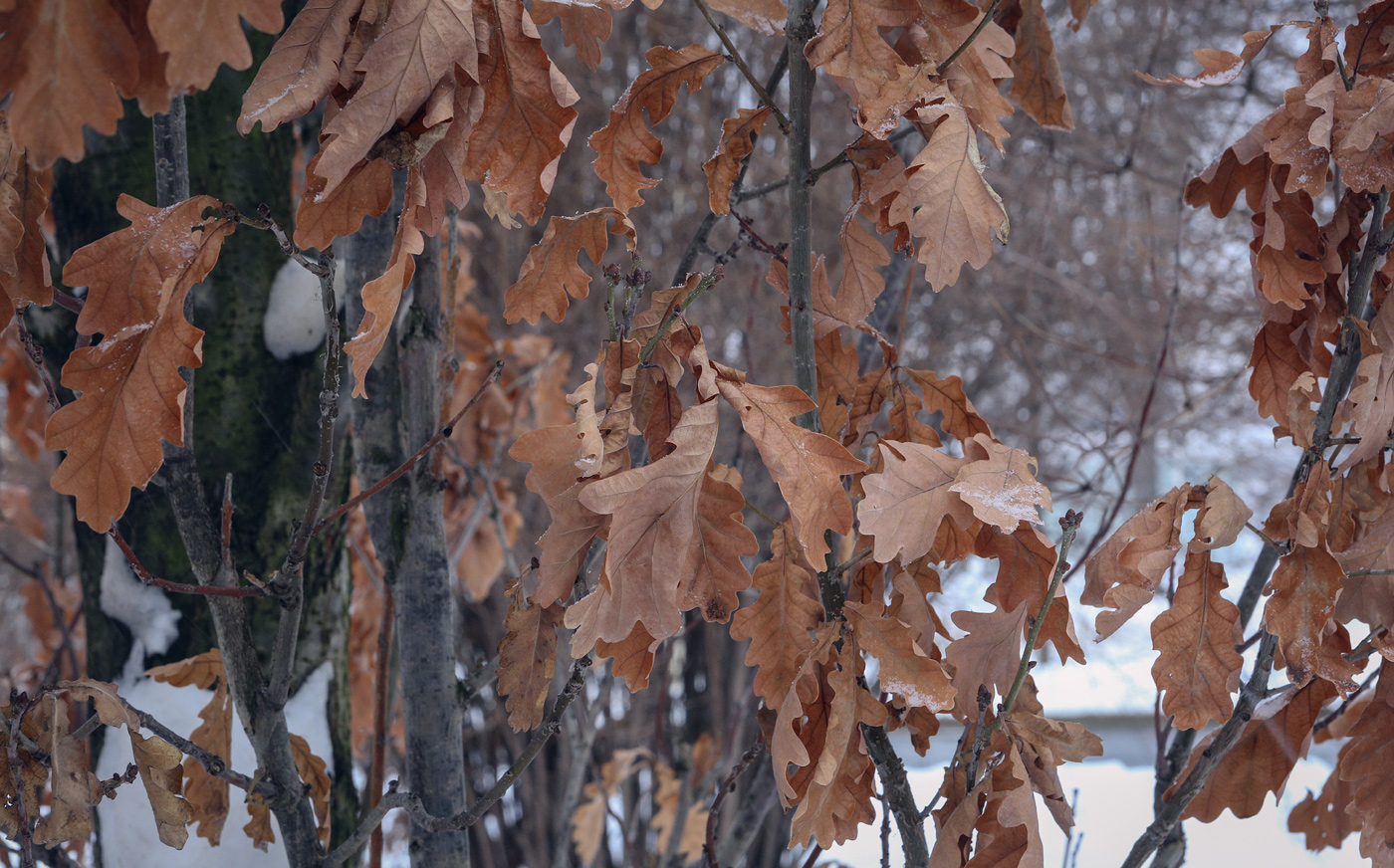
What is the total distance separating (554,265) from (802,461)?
254 mm

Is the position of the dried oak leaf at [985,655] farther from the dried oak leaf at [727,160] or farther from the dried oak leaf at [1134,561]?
the dried oak leaf at [727,160]

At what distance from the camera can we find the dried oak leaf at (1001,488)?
54cm

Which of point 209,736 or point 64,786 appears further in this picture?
point 209,736

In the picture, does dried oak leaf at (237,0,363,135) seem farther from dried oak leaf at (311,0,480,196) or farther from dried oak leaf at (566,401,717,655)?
dried oak leaf at (566,401,717,655)

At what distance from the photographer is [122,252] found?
52 centimetres

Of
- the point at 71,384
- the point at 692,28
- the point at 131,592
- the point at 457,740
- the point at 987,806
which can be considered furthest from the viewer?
the point at 692,28

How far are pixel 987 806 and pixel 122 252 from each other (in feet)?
2.13

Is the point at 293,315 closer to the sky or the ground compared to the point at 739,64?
closer to the sky

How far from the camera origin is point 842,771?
1.93 feet

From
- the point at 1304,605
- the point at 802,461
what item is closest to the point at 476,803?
the point at 802,461

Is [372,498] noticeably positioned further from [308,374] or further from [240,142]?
[240,142]

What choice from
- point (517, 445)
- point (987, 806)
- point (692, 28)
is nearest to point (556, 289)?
point (517, 445)

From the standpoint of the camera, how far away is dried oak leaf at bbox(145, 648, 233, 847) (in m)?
0.76

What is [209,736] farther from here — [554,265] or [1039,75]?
[1039,75]
